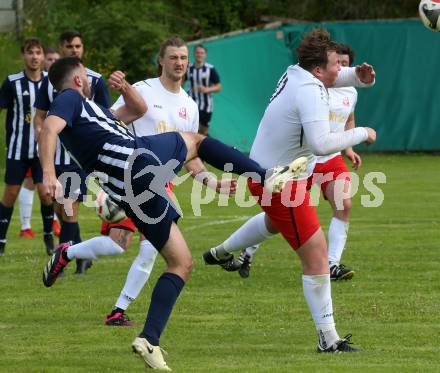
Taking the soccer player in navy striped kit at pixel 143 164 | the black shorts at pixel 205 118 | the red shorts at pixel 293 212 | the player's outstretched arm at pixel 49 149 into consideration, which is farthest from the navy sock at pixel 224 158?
the black shorts at pixel 205 118

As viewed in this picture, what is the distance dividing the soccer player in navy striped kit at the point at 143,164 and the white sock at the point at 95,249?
4.84ft

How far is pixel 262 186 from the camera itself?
23.6 feet

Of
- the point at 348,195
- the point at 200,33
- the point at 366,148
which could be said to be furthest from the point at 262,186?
the point at 200,33

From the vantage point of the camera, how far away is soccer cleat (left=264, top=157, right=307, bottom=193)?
268 inches

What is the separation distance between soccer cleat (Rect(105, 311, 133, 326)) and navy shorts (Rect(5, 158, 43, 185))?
13.8 feet

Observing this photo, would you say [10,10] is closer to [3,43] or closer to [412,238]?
[3,43]

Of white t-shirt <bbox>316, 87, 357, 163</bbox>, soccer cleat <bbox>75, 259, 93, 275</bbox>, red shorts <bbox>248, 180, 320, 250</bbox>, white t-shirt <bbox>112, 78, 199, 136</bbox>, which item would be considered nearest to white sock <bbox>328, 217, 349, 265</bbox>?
white t-shirt <bbox>316, 87, 357, 163</bbox>

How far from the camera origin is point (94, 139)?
688cm

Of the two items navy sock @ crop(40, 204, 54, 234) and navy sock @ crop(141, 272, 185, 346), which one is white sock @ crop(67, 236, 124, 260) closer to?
navy sock @ crop(141, 272, 185, 346)

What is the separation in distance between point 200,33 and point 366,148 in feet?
22.0

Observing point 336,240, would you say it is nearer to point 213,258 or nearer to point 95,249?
point 213,258

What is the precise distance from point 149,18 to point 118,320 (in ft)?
67.7

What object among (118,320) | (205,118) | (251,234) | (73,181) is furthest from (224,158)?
(205,118)

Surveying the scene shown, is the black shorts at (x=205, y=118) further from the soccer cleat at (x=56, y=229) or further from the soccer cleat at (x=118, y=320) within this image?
the soccer cleat at (x=118, y=320)
